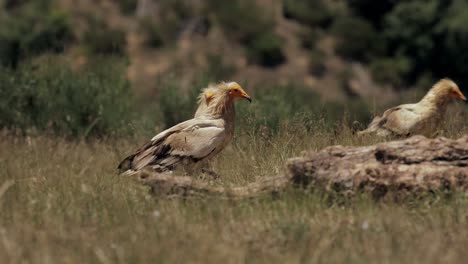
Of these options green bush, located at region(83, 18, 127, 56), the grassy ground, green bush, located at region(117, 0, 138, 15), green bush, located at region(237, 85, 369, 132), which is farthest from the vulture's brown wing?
green bush, located at region(117, 0, 138, 15)

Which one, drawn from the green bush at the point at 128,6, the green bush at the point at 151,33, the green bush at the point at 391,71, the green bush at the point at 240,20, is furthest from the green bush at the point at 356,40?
the green bush at the point at 128,6

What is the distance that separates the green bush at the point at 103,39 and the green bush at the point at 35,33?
0.89 meters

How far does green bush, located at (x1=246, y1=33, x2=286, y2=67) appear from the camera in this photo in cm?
3550

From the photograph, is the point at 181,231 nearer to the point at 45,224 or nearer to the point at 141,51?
the point at 45,224

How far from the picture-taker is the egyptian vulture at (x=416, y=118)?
9.95m

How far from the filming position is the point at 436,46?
1435 inches

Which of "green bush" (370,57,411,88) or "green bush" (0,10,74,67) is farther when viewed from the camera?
"green bush" (370,57,411,88)

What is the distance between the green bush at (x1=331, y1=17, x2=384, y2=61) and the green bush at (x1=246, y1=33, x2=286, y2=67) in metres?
2.75

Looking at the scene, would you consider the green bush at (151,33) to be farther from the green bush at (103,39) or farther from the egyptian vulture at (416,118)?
the egyptian vulture at (416,118)

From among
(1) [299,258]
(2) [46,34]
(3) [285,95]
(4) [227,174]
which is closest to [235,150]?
(4) [227,174]

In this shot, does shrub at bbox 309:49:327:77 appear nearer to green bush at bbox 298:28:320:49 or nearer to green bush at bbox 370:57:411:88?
green bush at bbox 298:28:320:49

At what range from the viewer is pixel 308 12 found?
3862 cm

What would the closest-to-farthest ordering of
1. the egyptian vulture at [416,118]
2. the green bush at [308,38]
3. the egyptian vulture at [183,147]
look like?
1. the egyptian vulture at [183,147]
2. the egyptian vulture at [416,118]
3. the green bush at [308,38]

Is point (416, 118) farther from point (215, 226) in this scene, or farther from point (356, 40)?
point (356, 40)
